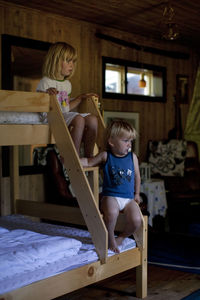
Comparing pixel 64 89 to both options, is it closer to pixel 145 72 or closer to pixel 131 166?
pixel 131 166

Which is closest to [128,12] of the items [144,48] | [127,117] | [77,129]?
[144,48]

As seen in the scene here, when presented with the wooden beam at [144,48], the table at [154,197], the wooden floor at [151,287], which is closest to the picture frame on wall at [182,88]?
the wooden beam at [144,48]

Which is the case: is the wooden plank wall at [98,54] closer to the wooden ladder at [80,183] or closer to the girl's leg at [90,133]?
the girl's leg at [90,133]

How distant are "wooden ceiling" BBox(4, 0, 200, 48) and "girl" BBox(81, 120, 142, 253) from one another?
84.6 inches

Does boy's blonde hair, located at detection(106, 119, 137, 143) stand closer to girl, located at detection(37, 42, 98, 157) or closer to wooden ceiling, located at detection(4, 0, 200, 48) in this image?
girl, located at detection(37, 42, 98, 157)

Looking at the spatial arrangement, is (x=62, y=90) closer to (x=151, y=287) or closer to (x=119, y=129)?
(x=119, y=129)

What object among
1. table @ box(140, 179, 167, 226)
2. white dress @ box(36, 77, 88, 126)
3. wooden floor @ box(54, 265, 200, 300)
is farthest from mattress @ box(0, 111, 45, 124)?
table @ box(140, 179, 167, 226)

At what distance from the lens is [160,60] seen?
636 centimetres

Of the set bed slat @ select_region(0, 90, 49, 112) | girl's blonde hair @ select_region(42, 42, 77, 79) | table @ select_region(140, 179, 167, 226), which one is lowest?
table @ select_region(140, 179, 167, 226)

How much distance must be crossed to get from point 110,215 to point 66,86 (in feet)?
3.41

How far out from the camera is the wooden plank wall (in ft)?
15.1

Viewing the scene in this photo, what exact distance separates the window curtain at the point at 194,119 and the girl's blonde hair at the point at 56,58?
3968 millimetres

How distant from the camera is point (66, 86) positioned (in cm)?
321

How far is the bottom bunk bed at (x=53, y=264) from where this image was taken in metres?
2.23
